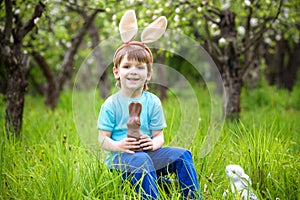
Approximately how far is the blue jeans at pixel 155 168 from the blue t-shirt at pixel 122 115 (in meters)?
0.12

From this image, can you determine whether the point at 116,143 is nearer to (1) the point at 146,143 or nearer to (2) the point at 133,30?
(1) the point at 146,143

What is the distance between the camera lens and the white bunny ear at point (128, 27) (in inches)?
104

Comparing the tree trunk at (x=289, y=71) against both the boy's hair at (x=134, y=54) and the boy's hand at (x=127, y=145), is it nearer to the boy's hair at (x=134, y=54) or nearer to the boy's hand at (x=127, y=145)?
the boy's hair at (x=134, y=54)

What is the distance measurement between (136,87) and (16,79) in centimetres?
231

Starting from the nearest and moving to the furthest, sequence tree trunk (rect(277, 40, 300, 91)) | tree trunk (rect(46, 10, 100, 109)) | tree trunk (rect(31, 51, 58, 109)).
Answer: tree trunk (rect(46, 10, 100, 109)) < tree trunk (rect(31, 51, 58, 109)) < tree trunk (rect(277, 40, 300, 91))

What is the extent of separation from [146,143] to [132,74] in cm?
42

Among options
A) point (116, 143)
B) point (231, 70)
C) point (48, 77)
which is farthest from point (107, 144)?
point (48, 77)

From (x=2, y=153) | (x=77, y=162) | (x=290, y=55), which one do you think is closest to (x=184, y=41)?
(x=77, y=162)

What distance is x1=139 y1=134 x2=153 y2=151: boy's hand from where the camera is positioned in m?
2.61

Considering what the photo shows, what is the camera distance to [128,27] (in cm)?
267

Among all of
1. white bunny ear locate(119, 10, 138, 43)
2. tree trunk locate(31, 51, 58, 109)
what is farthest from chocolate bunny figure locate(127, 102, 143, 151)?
tree trunk locate(31, 51, 58, 109)

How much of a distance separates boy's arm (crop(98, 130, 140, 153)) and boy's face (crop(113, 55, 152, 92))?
0.98ft

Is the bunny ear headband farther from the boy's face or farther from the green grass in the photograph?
the green grass

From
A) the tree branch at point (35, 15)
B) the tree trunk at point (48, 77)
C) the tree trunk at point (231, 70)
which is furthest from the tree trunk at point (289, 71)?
the tree branch at point (35, 15)
